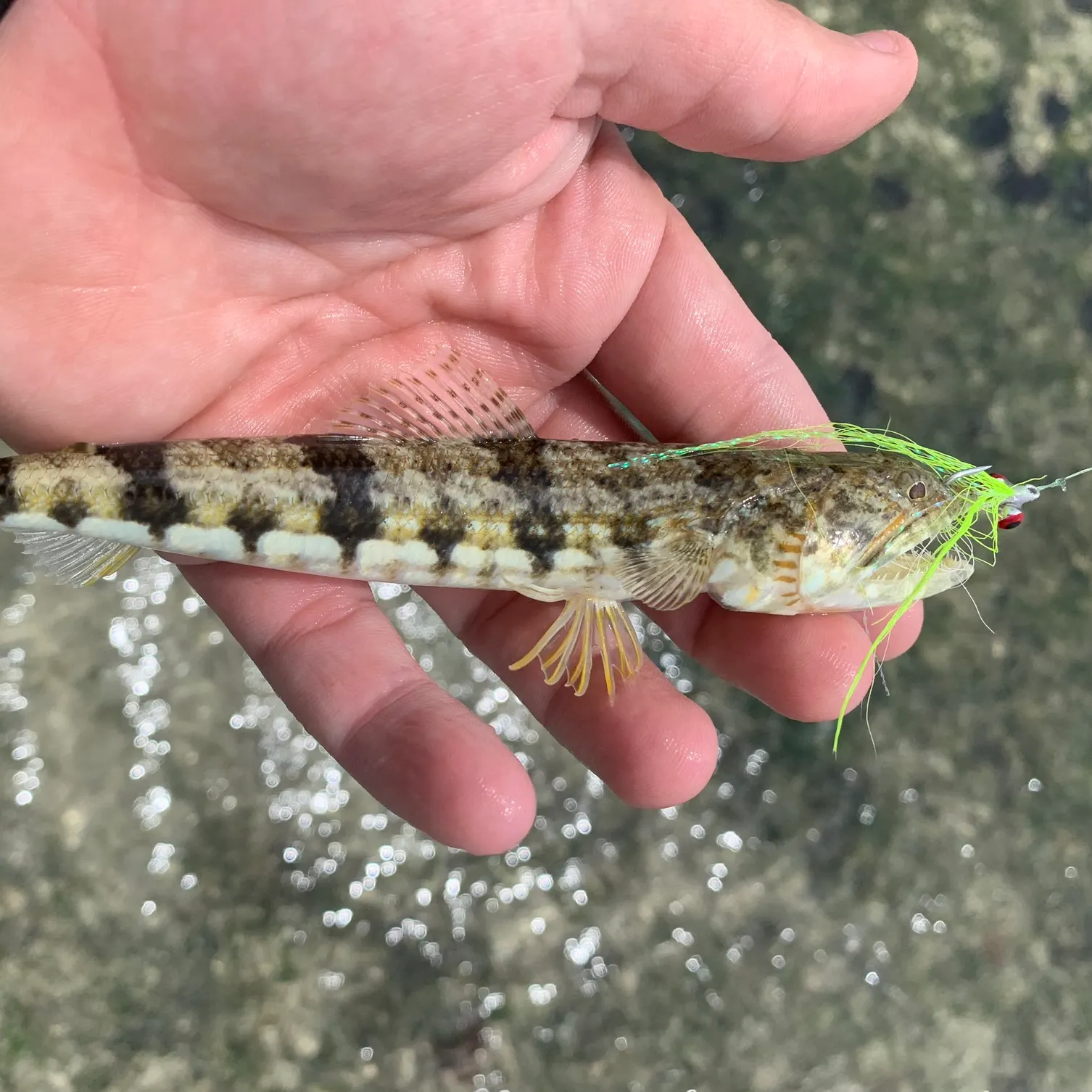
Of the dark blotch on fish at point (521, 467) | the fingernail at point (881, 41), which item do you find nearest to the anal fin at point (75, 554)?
the dark blotch on fish at point (521, 467)

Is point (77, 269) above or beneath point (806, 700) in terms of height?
above

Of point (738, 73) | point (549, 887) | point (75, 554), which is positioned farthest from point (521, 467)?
point (549, 887)

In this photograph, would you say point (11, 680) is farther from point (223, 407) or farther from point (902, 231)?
point (902, 231)

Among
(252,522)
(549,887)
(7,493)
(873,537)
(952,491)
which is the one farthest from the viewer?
(549,887)

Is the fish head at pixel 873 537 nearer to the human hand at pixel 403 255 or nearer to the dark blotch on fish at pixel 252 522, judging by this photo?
the human hand at pixel 403 255

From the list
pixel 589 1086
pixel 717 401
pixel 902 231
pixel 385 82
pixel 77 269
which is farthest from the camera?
pixel 902 231

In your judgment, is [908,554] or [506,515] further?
[908,554]

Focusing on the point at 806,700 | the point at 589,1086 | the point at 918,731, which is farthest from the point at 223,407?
the point at 918,731

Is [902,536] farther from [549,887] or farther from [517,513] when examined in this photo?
[549,887]
